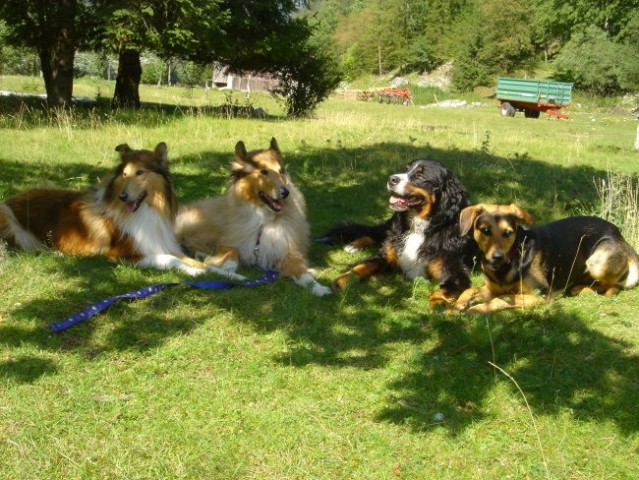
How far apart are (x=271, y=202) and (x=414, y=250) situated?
1.59 metres

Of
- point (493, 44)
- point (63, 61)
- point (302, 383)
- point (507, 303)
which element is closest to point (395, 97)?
point (493, 44)

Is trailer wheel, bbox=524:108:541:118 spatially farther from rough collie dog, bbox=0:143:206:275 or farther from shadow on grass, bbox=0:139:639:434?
rough collie dog, bbox=0:143:206:275

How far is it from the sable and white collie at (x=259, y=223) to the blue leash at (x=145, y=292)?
11.2 inches

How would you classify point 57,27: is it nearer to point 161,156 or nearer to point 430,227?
point 161,156

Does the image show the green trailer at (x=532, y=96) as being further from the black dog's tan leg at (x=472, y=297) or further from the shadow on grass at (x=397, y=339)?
the shadow on grass at (x=397, y=339)

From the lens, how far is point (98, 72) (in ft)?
185

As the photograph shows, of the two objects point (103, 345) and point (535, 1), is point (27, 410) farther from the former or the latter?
point (535, 1)

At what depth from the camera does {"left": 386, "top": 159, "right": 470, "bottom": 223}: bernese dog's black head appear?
6.06 metres

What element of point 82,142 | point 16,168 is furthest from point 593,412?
point 82,142

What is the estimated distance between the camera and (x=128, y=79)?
1842 centimetres

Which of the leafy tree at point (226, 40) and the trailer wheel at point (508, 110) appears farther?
the trailer wheel at point (508, 110)

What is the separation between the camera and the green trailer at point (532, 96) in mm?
37219

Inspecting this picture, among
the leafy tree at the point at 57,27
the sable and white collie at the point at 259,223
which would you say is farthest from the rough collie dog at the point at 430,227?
the leafy tree at the point at 57,27

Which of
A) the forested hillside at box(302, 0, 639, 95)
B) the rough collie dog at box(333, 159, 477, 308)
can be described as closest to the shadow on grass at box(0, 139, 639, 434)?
the rough collie dog at box(333, 159, 477, 308)
